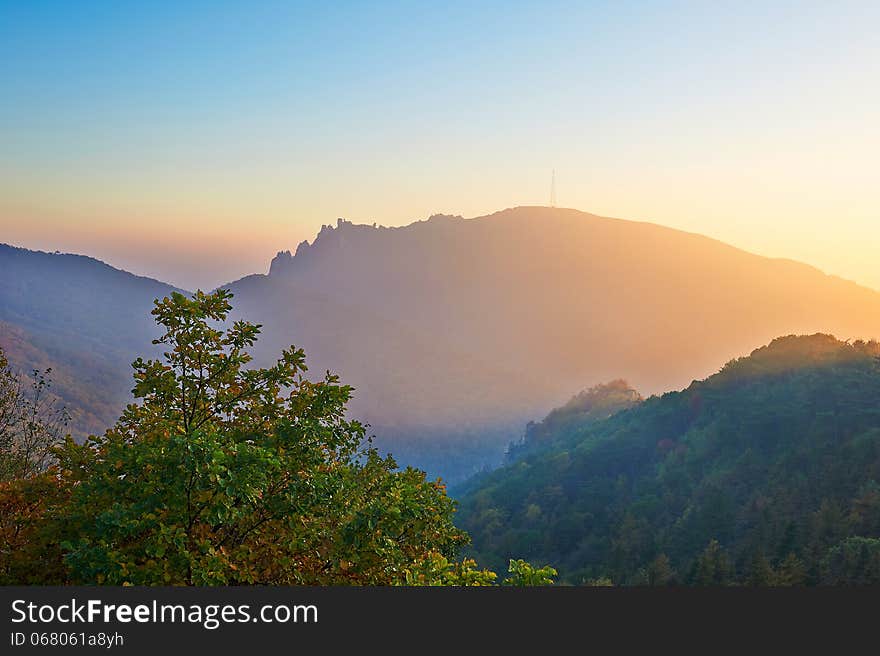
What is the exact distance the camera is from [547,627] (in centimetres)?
1014

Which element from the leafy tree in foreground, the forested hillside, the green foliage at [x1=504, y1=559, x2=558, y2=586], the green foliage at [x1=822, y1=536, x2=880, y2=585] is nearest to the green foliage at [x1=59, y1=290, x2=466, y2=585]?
the leafy tree in foreground

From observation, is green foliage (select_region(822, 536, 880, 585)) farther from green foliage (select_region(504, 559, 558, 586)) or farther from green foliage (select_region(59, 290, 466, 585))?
green foliage (select_region(59, 290, 466, 585))

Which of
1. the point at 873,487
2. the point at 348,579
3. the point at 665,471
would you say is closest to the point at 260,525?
the point at 348,579

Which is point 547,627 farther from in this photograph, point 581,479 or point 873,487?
point 581,479

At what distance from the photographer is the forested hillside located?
248 ft

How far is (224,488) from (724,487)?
354ft

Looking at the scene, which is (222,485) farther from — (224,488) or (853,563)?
(853,563)

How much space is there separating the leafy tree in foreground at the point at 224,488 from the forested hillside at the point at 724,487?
57394 mm

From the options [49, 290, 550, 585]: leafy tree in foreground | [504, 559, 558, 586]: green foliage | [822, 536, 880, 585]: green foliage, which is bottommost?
[822, 536, 880, 585]: green foliage

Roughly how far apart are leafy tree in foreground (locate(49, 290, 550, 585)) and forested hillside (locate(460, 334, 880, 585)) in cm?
5739

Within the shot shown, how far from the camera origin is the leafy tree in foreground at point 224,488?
37.1ft

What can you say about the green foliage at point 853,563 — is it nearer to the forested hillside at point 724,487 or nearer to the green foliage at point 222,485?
the forested hillside at point 724,487

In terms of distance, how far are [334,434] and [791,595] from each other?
8690 mm

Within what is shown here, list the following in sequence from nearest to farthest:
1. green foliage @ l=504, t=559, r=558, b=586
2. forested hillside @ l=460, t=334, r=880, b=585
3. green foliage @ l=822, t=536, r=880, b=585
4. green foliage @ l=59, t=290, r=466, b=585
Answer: green foliage @ l=59, t=290, r=466, b=585 → green foliage @ l=504, t=559, r=558, b=586 → green foliage @ l=822, t=536, r=880, b=585 → forested hillside @ l=460, t=334, r=880, b=585
